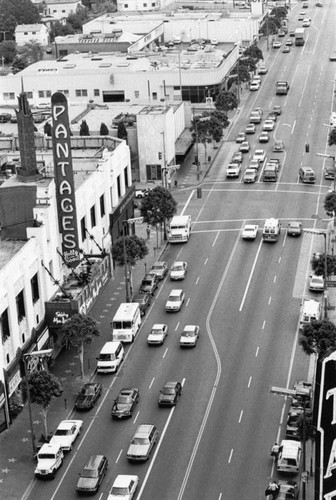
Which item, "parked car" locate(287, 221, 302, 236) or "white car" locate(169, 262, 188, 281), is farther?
"parked car" locate(287, 221, 302, 236)

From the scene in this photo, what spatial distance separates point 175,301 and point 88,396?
21504 mm

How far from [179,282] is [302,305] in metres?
16.3

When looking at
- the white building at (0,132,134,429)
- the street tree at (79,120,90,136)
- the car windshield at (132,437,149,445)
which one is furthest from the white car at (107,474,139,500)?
the street tree at (79,120,90,136)

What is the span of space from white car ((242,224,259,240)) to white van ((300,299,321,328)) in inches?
945

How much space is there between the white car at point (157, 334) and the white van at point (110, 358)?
3.84 meters

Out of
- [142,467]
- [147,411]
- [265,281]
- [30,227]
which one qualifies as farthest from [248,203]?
[142,467]

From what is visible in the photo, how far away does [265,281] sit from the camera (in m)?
119

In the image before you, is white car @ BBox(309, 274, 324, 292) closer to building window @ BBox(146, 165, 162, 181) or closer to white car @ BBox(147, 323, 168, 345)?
white car @ BBox(147, 323, 168, 345)

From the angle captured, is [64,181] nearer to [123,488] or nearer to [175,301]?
[175,301]

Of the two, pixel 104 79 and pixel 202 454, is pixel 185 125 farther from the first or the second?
pixel 202 454

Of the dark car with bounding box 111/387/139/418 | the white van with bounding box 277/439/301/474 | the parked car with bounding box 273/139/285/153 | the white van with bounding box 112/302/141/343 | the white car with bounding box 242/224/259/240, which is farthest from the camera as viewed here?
the parked car with bounding box 273/139/285/153

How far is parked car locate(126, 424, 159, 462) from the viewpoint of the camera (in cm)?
8462

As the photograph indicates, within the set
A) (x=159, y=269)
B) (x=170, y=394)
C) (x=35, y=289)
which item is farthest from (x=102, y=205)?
(x=170, y=394)

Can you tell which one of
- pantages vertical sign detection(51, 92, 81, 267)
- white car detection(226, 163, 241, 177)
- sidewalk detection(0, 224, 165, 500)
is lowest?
white car detection(226, 163, 241, 177)
